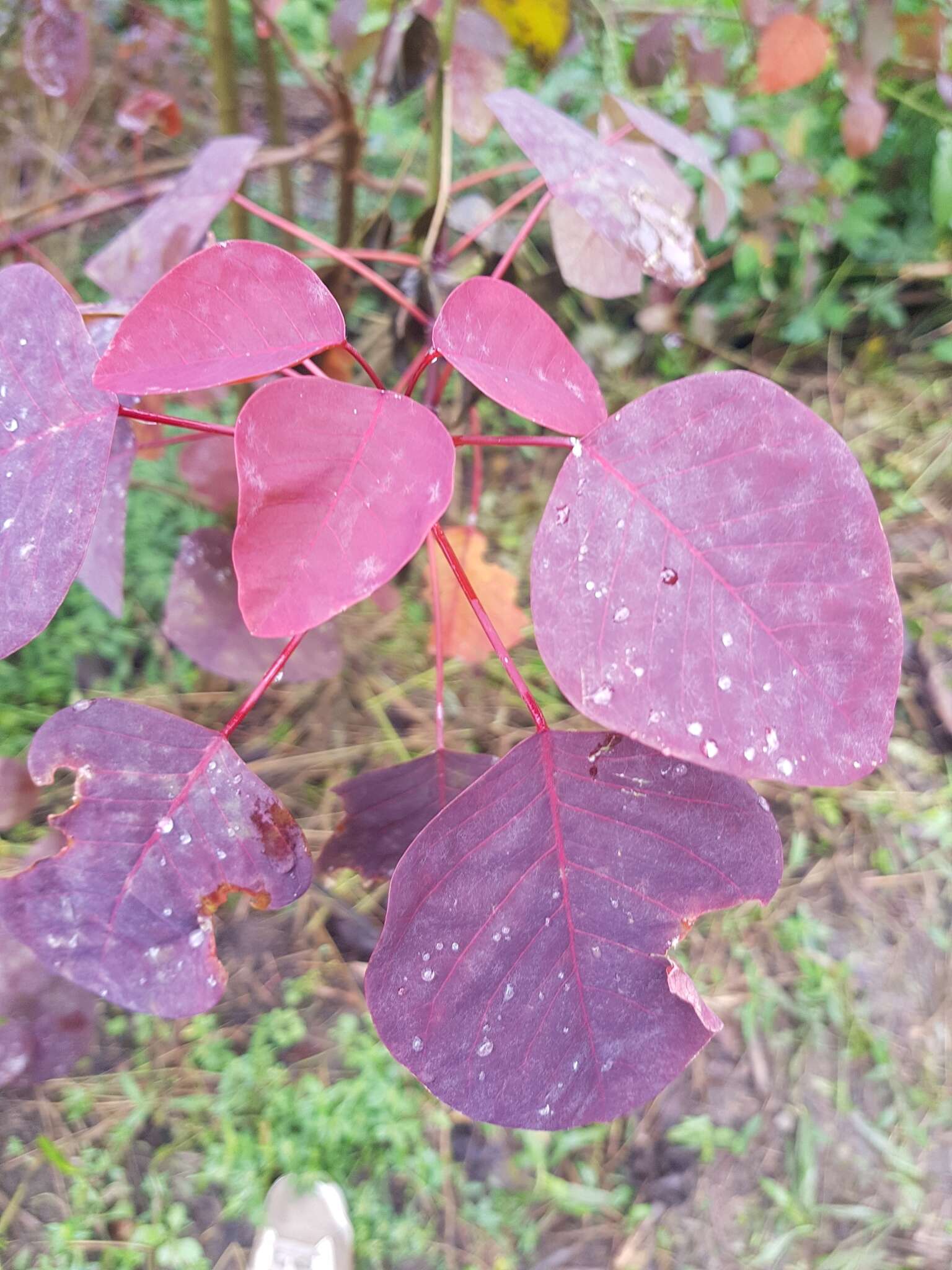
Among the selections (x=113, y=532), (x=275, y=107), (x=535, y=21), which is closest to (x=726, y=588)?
(x=113, y=532)

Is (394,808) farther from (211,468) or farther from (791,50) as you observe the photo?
(791,50)

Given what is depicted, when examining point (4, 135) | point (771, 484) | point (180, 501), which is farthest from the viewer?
point (4, 135)

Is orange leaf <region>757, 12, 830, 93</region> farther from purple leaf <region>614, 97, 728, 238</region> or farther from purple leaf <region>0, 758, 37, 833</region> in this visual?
purple leaf <region>0, 758, 37, 833</region>

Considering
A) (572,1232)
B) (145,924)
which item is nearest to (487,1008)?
(145,924)

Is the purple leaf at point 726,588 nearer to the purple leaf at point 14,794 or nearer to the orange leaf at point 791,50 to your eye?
the purple leaf at point 14,794

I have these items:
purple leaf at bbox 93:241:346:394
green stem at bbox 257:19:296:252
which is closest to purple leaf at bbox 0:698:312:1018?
purple leaf at bbox 93:241:346:394

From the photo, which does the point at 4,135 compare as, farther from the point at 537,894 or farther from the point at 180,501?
the point at 537,894
